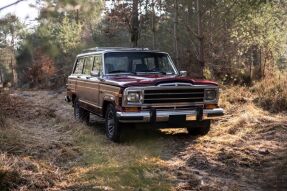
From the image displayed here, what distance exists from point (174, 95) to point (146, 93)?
0.59 meters

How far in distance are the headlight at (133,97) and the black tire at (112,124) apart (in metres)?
0.52

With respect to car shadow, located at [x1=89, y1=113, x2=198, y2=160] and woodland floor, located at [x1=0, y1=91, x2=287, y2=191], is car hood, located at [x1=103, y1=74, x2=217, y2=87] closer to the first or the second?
car shadow, located at [x1=89, y1=113, x2=198, y2=160]

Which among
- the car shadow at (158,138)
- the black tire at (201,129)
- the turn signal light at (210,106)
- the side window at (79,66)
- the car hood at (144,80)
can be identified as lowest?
the car shadow at (158,138)

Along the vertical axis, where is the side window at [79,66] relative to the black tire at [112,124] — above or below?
above

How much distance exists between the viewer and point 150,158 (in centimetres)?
767

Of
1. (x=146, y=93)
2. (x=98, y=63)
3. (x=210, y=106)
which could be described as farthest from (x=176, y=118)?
(x=98, y=63)

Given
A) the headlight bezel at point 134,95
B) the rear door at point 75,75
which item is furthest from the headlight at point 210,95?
the rear door at point 75,75

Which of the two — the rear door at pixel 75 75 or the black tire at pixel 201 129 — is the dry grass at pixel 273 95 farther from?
the rear door at pixel 75 75

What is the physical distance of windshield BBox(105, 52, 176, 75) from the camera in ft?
32.9

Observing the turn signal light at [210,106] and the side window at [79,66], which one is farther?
the side window at [79,66]

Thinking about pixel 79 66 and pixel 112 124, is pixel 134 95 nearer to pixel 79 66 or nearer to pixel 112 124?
pixel 112 124

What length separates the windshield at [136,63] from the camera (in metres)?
10.0

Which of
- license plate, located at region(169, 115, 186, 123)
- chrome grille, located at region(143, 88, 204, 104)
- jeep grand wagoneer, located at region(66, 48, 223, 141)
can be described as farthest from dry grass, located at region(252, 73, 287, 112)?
license plate, located at region(169, 115, 186, 123)

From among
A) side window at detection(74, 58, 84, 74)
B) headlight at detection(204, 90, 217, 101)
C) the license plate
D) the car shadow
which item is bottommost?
the car shadow
